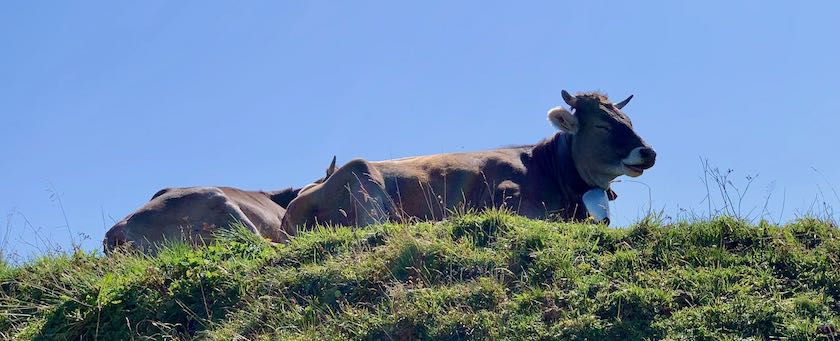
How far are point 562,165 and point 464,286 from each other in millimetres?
6993

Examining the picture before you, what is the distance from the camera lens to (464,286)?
8.84 m

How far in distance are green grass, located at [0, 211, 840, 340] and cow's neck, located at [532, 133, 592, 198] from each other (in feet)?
18.1

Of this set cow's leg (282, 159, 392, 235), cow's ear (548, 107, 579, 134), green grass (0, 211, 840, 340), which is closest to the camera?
green grass (0, 211, 840, 340)

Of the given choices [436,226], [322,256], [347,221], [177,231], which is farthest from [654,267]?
[177,231]

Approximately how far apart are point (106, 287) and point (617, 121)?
7685mm

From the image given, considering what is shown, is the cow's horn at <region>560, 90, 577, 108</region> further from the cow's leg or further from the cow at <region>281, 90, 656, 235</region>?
the cow's leg

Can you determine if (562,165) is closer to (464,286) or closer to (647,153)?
(647,153)

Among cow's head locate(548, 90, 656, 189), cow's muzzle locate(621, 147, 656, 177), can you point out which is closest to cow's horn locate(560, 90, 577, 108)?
cow's head locate(548, 90, 656, 189)

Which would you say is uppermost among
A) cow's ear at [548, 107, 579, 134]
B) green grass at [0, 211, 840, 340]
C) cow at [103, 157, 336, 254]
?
cow's ear at [548, 107, 579, 134]

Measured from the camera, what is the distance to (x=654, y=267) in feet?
29.2

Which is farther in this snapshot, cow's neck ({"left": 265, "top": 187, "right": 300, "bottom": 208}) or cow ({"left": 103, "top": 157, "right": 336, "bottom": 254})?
cow's neck ({"left": 265, "top": 187, "right": 300, "bottom": 208})

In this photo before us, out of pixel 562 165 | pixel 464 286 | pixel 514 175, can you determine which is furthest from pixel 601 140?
pixel 464 286

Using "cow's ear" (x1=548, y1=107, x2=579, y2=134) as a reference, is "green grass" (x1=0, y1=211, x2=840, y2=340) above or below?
below

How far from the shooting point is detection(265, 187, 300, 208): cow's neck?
20.3 metres
